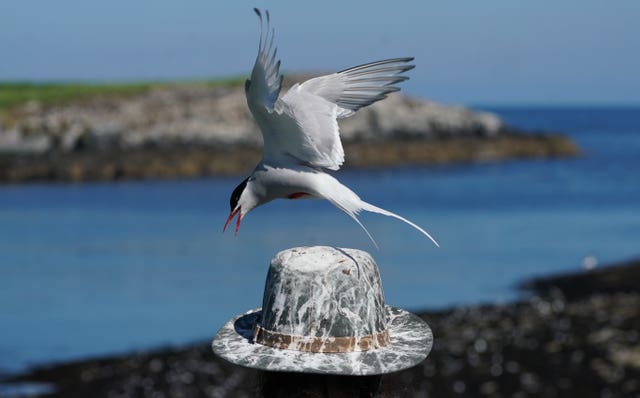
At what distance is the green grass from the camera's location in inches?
2771

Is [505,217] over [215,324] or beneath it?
beneath

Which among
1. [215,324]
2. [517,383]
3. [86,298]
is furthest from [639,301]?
[86,298]

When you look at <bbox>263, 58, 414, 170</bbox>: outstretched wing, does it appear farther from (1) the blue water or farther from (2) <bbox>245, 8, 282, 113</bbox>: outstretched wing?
(1) the blue water

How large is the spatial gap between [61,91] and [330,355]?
75.5 metres

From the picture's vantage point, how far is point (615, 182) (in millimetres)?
62156

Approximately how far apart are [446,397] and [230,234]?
21.4 meters

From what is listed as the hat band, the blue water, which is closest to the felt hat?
the hat band

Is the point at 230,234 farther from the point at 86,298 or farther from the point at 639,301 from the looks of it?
the point at 639,301

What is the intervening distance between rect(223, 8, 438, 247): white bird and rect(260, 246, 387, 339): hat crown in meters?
0.57

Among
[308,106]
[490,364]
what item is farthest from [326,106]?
[490,364]

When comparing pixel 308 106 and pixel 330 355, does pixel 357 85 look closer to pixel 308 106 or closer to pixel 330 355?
→ pixel 308 106

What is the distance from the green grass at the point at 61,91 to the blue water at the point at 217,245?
1946 centimetres

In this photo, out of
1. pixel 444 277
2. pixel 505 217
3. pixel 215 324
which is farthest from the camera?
pixel 505 217

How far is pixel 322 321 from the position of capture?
327 centimetres
